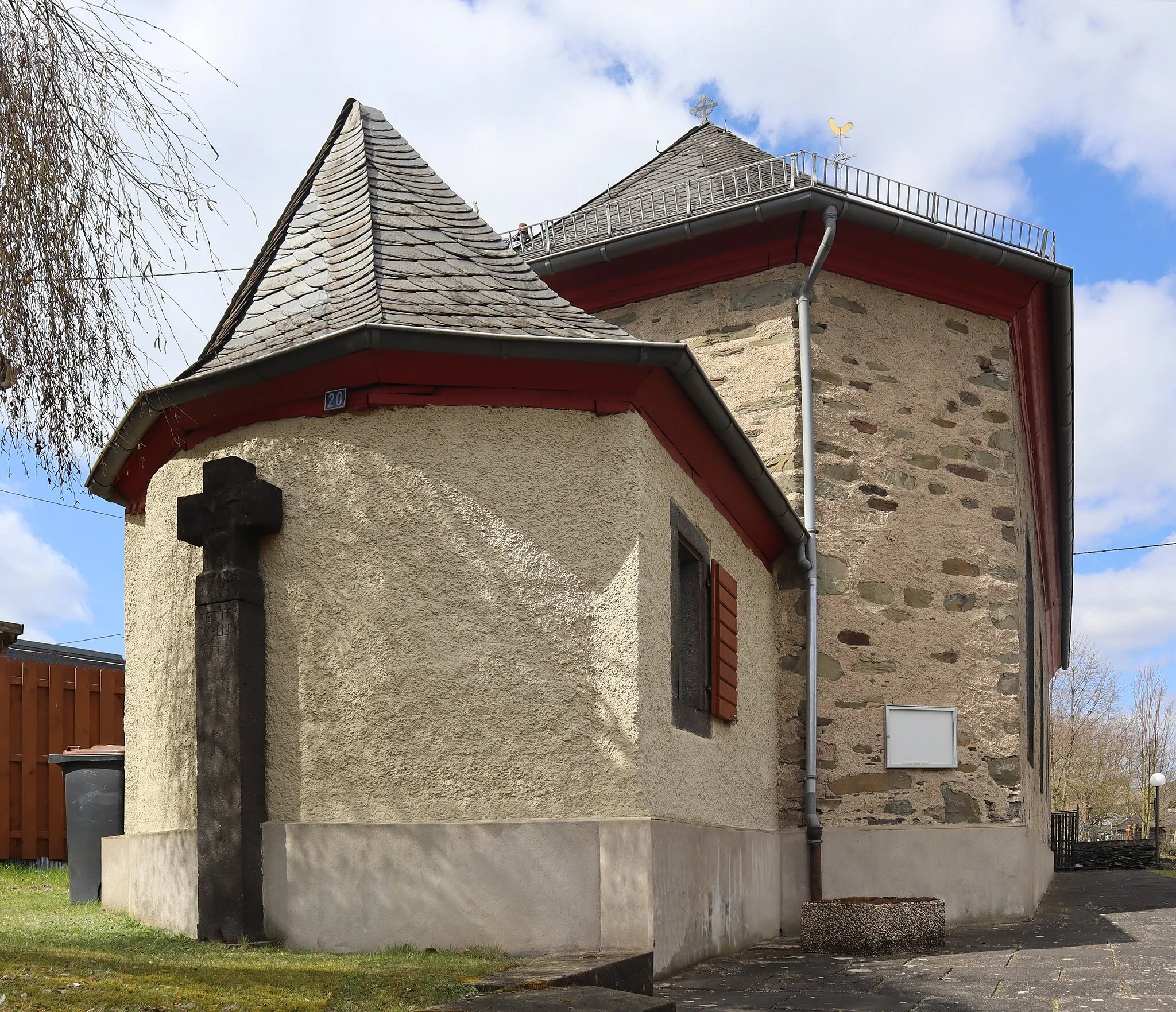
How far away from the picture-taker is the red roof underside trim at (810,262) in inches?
368

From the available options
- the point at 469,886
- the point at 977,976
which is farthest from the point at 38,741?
the point at 977,976

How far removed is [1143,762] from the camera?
40.2 m

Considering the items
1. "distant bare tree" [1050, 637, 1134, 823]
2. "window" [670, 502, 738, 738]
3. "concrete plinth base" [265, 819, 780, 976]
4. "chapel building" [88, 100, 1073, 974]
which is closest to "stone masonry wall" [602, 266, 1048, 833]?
"chapel building" [88, 100, 1073, 974]

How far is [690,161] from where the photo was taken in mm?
11180

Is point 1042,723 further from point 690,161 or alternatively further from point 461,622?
point 461,622

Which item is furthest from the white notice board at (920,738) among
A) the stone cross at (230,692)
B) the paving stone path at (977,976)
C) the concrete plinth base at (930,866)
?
the stone cross at (230,692)

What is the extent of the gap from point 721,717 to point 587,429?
7.07ft

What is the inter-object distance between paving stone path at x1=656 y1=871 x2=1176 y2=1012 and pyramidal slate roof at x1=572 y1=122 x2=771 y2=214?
6013 millimetres

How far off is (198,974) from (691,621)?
348 cm

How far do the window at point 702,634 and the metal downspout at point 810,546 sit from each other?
1480mm

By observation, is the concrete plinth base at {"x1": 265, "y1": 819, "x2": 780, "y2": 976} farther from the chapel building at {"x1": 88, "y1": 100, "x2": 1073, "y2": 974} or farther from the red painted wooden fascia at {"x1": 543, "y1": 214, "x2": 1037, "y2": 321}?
the red painted wooden fascia at {"x1": 543, "y1": 214, "x2": 1037, "y2": 321}

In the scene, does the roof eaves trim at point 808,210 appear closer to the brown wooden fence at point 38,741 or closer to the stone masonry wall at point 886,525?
the stone masonry wall at point 886,525

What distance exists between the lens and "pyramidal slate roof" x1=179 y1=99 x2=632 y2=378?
5.96m

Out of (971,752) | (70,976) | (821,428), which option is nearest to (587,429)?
(70,976)
